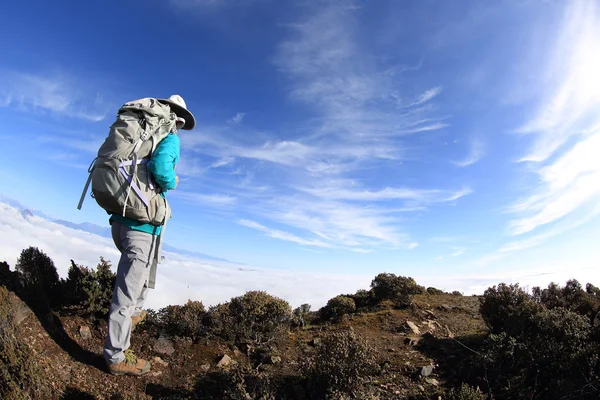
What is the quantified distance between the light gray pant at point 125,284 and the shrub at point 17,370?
0.76 m

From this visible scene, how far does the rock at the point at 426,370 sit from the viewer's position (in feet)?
17.6

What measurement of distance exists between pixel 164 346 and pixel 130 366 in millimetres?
1046

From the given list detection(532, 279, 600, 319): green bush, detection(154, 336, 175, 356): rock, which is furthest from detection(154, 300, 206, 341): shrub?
detection(532, 279, 600, 319): green bush

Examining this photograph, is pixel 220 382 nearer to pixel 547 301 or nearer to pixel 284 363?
pixel 284 363

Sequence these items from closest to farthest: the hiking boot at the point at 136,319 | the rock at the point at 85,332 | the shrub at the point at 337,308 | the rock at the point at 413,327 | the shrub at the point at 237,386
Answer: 1. the shrub at the point at 237,386
2. the rock at the point at 85,332
3. the hiking boot at the point at 136,319
4. the rock at the point at 413,327
5. the shrub at the point at 337,308

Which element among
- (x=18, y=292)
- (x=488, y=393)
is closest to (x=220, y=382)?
(x=18, y=292)

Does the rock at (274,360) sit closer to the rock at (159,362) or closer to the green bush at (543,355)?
the rock at (159,362)

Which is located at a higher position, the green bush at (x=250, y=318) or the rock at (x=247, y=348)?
the green bush at (x=250, y=318)

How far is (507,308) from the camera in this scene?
6953 millimetres

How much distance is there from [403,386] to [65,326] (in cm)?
516

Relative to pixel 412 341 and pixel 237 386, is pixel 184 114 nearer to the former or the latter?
pixel 237 386

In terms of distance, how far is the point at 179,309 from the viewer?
21.8ft

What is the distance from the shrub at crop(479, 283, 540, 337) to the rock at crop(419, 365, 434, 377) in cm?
176

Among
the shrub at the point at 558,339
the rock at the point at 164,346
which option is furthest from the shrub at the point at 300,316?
the shrub at the point at 558,339
